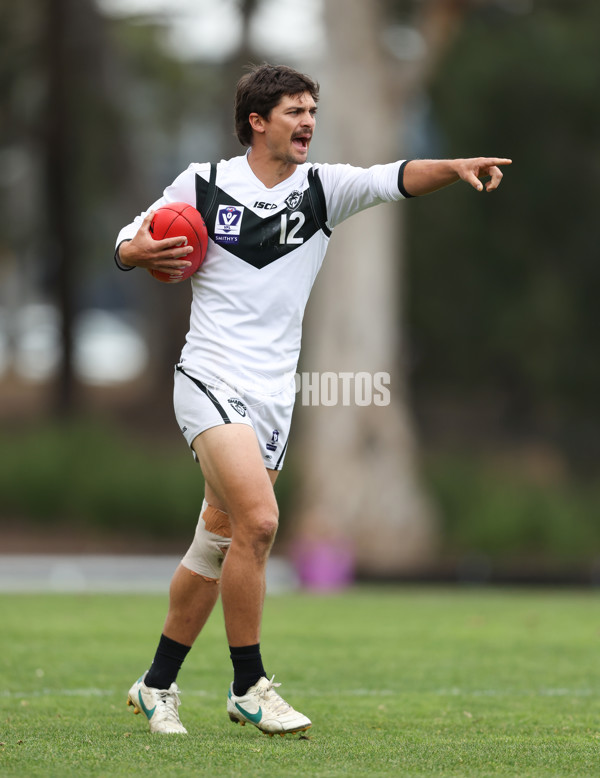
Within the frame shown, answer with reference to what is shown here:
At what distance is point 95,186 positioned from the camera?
1255 inches

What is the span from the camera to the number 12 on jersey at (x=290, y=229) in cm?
567

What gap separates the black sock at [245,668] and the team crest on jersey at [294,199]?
180cm

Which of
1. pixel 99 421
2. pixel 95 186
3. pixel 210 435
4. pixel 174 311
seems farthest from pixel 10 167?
pixel 210 435

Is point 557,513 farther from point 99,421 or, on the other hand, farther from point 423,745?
point 423,745

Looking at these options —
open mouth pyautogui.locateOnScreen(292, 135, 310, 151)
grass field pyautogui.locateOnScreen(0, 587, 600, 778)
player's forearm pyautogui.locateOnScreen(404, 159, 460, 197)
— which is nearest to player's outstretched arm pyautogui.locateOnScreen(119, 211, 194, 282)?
open mouth pyautogui.locateOnScreen(292, 135, 310, 151)

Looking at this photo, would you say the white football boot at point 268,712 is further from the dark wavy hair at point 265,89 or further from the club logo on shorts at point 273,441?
the dark wavy hair at point 265,89

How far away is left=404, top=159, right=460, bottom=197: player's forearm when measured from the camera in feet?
18.2

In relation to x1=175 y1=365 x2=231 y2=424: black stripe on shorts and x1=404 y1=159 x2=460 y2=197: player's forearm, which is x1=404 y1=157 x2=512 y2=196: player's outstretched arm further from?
x1=175 y1=365 x2=231 y2=424: black stripe on shorts

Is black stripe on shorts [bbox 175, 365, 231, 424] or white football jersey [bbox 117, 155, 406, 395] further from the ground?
white football jersey [bbox 117, 155, 406, 395]

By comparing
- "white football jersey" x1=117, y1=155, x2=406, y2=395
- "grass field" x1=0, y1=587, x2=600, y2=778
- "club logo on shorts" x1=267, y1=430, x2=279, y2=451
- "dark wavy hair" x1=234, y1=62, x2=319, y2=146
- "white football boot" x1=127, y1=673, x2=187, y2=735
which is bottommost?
"grass field" x1=0, y1=587, x2=600, y2=778

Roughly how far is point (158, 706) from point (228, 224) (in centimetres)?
198

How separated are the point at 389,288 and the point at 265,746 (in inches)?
565

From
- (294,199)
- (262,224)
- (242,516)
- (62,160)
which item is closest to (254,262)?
(262,224)

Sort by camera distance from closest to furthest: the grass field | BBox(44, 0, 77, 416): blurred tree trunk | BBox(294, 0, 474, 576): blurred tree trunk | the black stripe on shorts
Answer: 1. the grass field
2. the black stripe on shorts
3. BBox(294, 0, 474, 576): blurred tree trunk
4. BBox(44, 0, 77, 416): blurred tree trunk
